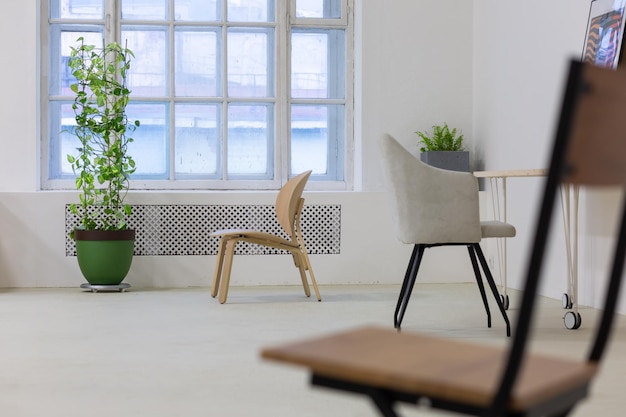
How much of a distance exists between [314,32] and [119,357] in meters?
4.07

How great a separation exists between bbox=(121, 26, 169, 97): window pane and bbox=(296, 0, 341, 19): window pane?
1106mm

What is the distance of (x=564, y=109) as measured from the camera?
0.96m

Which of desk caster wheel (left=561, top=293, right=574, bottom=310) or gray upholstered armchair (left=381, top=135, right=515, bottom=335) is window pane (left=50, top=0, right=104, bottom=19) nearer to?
gray upholstered armchair (left=381, top=135, right=515, bottom=335)

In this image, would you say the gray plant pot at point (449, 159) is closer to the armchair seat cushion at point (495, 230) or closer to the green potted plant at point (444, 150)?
the green potted plant at point (444, 150)

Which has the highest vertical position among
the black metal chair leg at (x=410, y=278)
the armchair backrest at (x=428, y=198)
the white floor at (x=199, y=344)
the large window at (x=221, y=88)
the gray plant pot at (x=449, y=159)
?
the large window at (x=221, y=88)

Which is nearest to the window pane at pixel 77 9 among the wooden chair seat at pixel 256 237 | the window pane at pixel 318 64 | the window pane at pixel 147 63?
the window pane at pixel 147 63

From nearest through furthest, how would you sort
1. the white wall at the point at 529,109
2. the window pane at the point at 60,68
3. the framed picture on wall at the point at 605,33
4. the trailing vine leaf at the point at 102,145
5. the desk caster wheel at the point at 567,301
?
the framed picture on wall at the point at 605,33 → the desk caster wheel at the point at 567,301 → the white wall at the point at 529,109 → the trailing vine leaf at the point at 102,145 → the window pane at the point at 60,68

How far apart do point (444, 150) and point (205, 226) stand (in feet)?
6.11

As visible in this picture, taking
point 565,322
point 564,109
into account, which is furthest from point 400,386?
point 565,322

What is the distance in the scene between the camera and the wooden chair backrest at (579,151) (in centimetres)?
96

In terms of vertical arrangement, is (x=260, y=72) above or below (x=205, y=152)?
above

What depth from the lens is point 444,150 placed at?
6.15 metres

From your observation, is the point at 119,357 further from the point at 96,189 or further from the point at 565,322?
the point at 96,189

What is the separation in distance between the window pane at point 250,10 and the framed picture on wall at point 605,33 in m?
2.85
